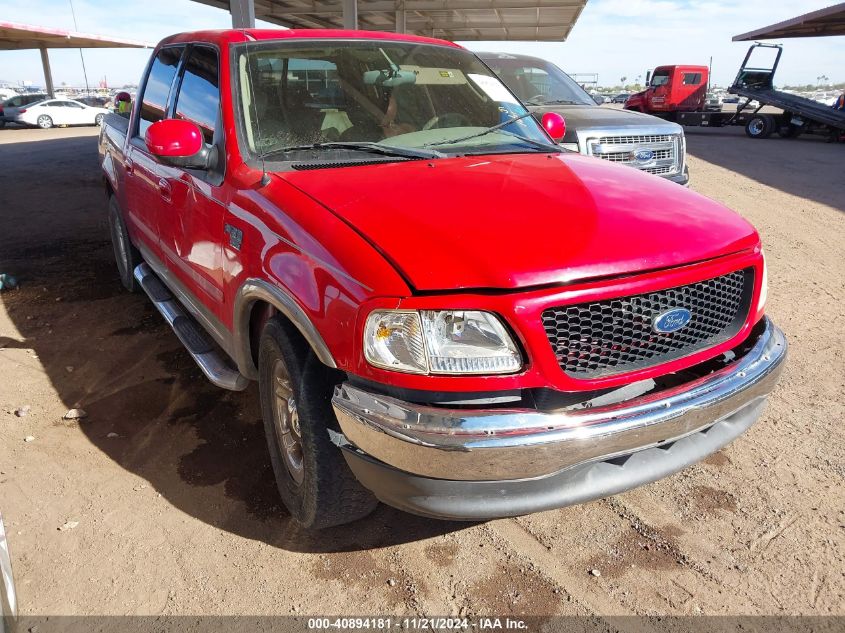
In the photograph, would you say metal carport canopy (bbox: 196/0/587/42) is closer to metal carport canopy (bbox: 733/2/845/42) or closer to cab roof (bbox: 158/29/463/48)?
metal carport canopy (bbox: 733/2/845/42)

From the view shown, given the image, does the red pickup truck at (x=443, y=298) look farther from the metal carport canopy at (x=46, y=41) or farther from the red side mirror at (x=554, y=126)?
the metal carport canopy at (x=46, y=41)

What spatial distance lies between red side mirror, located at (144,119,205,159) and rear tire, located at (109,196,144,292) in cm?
249

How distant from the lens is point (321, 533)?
272 cm

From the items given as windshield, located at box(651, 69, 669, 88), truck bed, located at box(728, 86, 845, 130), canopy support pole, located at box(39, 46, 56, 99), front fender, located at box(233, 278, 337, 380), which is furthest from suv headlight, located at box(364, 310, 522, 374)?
canopy support pole, located at box(39, 46, 56, 99)

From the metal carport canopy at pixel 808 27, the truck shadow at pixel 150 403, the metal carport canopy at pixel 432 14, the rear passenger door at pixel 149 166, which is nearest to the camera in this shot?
the truck shadow at pixel 150 403

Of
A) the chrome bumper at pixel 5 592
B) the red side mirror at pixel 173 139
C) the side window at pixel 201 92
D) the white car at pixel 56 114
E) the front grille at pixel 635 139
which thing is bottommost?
the white car at pixel 56 114

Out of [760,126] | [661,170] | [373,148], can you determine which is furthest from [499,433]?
[760,126]

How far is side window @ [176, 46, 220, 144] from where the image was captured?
3098 millimetres

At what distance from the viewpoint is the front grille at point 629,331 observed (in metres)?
2.03

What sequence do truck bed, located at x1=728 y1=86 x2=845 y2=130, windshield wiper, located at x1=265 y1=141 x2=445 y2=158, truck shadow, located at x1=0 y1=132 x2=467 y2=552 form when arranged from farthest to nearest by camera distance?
truck bed, located at x1=728 y1=86 x2=845 y2=130
windshield wiper, located at x1=265 y1=141 x2=445 y2=158
truck shadow, located at x1=0 y1=132 x2=467 y2=552

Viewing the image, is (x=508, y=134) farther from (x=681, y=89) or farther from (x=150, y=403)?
(x=681, y=89)

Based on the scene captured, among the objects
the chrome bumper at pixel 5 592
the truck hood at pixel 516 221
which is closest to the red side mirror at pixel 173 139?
the truck hood at pixel 516 221

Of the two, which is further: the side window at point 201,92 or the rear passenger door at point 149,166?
the rear passenger door at point 149,166

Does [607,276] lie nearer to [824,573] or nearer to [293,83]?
[824,573]
